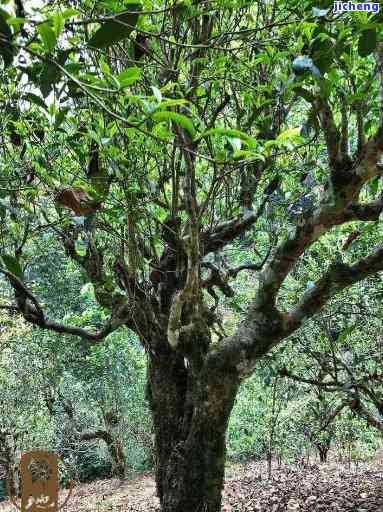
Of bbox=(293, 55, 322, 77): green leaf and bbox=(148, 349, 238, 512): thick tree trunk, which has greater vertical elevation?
bbox=(293, 55, 322, 77): green leaf

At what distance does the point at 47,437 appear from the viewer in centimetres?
920

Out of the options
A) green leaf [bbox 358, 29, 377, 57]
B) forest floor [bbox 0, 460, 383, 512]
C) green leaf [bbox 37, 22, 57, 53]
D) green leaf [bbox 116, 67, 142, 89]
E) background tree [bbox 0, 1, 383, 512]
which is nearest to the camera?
green leaf [bbox 37, 22, 57, 53]

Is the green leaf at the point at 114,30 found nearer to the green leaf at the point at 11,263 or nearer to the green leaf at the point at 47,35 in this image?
the green leaf at the point at 47,35

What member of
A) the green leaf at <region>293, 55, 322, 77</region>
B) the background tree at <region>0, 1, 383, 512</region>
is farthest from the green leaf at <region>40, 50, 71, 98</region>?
the green leaf at <region>293, 55, 322, 77</region>

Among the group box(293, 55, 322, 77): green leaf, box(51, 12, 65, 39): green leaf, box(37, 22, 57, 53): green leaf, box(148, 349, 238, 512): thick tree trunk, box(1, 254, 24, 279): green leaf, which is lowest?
box(148, 349, 238, 512): thick tree trunk

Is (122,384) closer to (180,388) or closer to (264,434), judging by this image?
(264,434)

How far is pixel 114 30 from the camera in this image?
3.27 feet

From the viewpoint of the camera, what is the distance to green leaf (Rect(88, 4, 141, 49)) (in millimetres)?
984

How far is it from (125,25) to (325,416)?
767 cm

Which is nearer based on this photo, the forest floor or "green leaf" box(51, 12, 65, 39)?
"green leaf" box(51, 12, 65, 39)

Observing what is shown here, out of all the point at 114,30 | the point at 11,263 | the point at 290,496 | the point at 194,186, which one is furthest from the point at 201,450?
the point at 114,30

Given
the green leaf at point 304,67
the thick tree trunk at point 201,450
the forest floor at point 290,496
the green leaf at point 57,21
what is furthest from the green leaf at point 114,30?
the forest floor at point 290,496

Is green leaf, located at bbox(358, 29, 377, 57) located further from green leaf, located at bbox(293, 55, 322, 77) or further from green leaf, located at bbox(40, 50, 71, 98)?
green leaf, located at bbox(40, 50, 71, 98)

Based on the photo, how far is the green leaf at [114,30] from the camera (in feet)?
3.23
